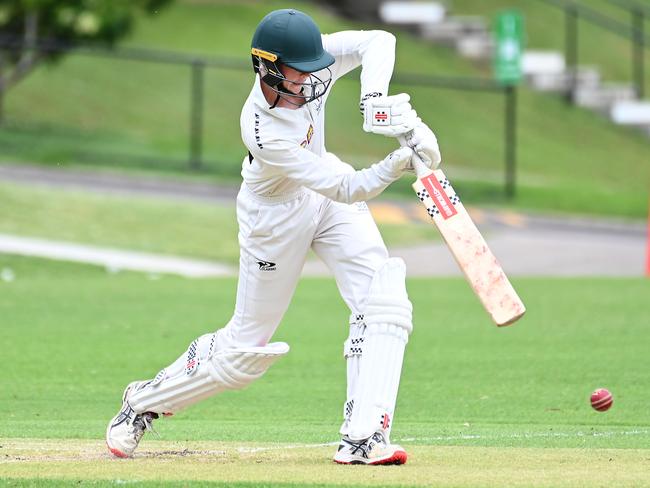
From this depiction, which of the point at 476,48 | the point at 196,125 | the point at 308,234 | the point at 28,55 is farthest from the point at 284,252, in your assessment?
the point at 476,48

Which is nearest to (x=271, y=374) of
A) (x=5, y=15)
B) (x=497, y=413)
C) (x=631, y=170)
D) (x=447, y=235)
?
(x=497, y=413)

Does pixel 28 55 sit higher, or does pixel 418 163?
pixel 418 163

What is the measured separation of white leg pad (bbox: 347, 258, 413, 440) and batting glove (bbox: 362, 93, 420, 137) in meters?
0.77

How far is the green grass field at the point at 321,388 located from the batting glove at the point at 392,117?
160cm

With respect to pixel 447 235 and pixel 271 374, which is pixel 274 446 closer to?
pixel 447 235

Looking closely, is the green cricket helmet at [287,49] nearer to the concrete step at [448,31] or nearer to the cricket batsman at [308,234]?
the cricket batsman at [308,234]

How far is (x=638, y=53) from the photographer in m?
33.9

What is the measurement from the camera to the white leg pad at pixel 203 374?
718 centimetres

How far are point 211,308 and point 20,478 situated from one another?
7622 mm

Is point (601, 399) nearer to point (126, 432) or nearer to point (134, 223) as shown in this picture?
point (126, 432)

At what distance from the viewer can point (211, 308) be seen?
14.1 m

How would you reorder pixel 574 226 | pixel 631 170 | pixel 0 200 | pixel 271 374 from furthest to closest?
pixel 631 170, pixel 574 226, pixel 0 200, pixel 271 374

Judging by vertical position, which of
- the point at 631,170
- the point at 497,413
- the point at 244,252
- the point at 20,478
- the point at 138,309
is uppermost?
the point at 244,252

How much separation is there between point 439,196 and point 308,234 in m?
0.70
